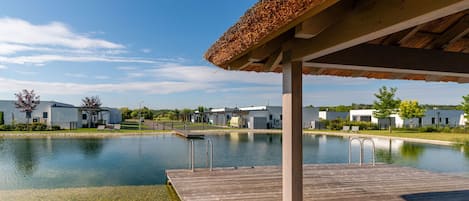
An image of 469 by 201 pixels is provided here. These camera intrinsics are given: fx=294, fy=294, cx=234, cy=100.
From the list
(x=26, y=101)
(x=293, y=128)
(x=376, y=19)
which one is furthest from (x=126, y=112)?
(x=376, y=19)

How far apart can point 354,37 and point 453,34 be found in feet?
4.24

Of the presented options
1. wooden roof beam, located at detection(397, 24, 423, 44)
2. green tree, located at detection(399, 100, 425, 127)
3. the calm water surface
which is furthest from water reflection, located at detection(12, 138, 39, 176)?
green tree, located at detection(399, 100, 425, 127)

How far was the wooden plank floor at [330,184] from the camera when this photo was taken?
141 inches

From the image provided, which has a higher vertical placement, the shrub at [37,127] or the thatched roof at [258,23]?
the thatched roof at [258,23]

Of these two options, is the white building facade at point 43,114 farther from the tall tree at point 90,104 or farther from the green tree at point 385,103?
the green tree at point 385,103

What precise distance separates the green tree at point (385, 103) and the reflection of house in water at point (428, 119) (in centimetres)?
224

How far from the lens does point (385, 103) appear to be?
2334 centimetres

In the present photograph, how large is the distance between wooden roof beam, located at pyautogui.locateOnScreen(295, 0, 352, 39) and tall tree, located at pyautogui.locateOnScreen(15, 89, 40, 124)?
25.1 meters

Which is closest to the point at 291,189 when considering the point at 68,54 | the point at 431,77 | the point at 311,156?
the point at 431,77

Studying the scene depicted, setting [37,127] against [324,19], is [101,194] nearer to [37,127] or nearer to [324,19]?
[324,19]

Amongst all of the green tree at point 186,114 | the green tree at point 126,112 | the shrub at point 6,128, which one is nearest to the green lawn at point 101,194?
the shrub at point 6,128

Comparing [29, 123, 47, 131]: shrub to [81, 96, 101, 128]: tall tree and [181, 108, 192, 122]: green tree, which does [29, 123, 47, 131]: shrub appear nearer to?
[81, 96, 101, 128]: tall tree

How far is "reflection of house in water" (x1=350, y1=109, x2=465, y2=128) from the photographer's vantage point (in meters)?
25.8

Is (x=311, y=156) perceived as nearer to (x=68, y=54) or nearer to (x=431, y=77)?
(x=431, y=77)
